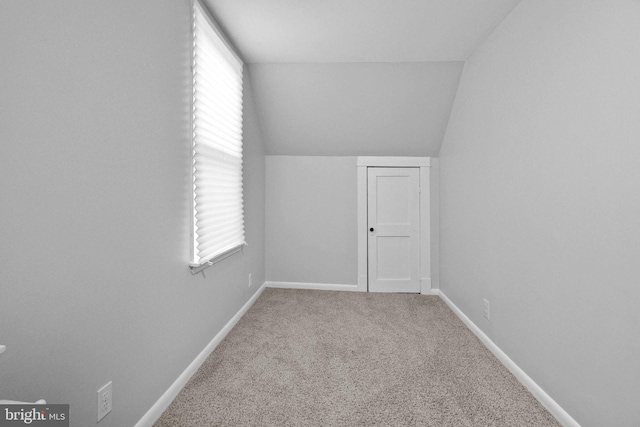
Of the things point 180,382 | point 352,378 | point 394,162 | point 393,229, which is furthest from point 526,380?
point 394,162

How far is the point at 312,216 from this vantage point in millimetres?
4129

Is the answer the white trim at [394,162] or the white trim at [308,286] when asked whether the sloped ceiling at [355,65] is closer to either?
the white trim at [394,162]

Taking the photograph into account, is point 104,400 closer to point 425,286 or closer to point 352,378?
point 352,378

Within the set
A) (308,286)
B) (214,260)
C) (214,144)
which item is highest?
(214,144)

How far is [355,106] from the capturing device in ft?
11.4

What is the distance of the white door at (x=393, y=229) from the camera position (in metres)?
4.00

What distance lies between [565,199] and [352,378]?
5.39 feet

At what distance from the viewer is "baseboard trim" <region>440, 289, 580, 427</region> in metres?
1.64

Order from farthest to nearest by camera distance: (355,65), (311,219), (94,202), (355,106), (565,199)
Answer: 1. (311,219)
2. (355,106)
3. (355,65)
4. (565,199)
5. (94,202)

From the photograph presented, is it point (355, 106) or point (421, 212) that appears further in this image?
point (421, 212)

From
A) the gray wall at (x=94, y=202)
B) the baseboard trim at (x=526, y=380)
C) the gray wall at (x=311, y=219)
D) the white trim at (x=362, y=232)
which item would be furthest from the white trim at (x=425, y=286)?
the gray wall at (x=94, y=202)

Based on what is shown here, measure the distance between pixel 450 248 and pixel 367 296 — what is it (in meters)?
1.14

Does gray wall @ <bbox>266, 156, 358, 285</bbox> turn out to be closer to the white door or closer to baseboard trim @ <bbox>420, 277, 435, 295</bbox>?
the white door

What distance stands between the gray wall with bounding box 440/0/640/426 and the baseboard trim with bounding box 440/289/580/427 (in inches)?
1.7
